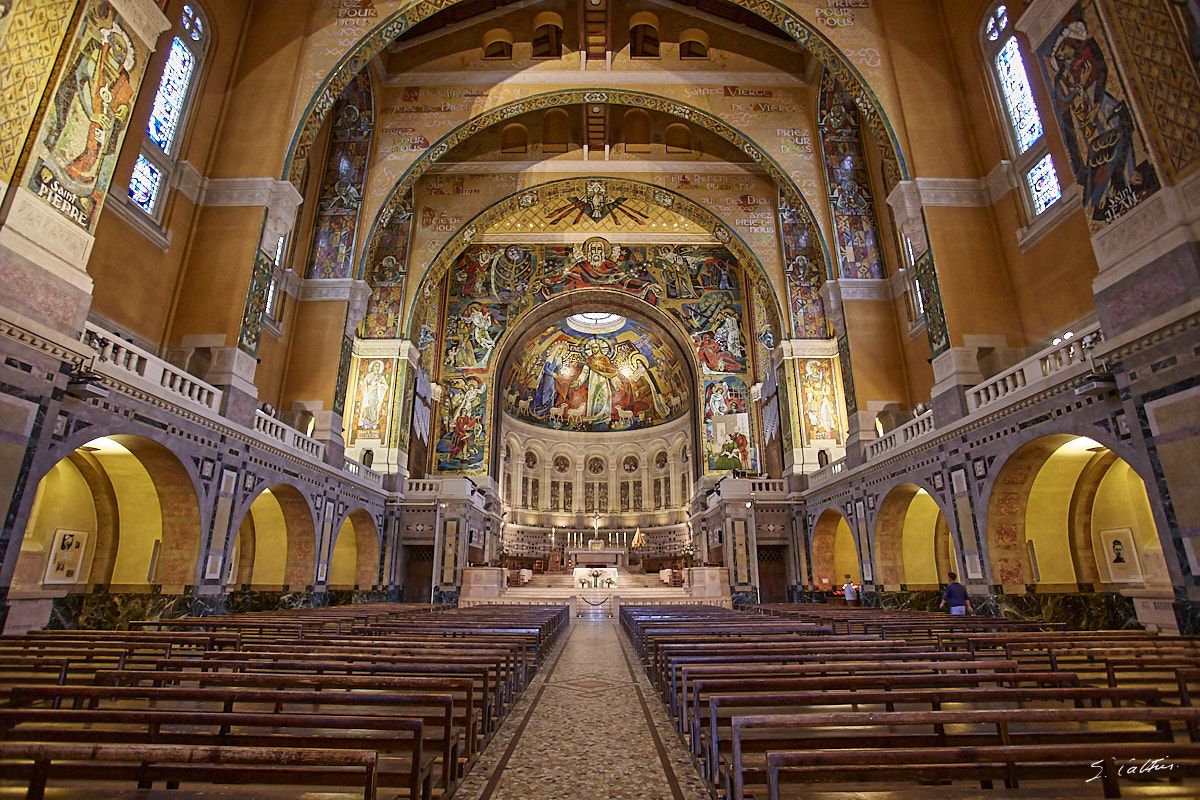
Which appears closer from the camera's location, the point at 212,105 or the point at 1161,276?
the point at 1161,276

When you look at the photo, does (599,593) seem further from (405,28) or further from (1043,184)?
(405,28)

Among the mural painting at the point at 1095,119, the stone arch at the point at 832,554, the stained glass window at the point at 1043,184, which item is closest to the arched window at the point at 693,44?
the stained glass window at the point at 1043,184

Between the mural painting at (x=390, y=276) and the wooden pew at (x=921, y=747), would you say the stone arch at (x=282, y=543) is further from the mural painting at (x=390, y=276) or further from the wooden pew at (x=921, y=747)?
the wooden pew at (x=921, y=747)

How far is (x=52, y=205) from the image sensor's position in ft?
25.2

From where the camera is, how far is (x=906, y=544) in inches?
579

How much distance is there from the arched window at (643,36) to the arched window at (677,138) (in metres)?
3.63

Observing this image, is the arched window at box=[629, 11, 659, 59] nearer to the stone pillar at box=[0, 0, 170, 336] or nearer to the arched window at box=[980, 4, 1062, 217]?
the arched window at box=[980, 4, 1062, 217]

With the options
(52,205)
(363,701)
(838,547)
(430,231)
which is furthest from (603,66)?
(363,701)

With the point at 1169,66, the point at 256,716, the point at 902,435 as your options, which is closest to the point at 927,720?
the point at 256,716

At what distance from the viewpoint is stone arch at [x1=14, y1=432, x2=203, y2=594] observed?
10.2 meters

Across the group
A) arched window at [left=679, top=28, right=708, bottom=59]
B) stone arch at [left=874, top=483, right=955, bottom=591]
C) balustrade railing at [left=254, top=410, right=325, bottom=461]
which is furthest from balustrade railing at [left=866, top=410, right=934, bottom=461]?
balustrade railing at [left=254, top=410, right=325, bottom=461]

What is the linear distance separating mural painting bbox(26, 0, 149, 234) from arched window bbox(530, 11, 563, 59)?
1198 centimetres

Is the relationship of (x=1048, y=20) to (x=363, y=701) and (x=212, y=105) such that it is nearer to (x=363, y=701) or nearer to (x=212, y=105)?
(x=363, y=701)

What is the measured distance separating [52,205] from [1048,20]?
13.9 m
